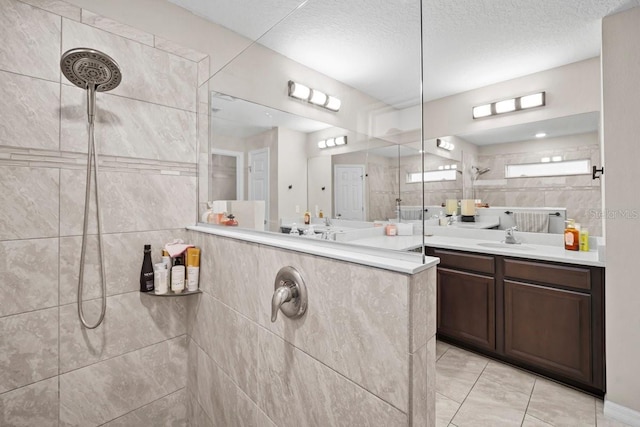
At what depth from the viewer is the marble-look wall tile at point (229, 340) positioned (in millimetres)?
1181

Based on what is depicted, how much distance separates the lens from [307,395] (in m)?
0.93

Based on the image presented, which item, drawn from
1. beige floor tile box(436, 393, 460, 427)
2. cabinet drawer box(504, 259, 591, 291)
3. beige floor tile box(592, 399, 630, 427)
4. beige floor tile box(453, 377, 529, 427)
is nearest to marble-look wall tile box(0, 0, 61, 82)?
beige floor tile box(436, 393, 460, 427)

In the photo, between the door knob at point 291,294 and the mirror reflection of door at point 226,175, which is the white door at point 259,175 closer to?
the mirror reflection of door at point 226,175

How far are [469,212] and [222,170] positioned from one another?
2.26 meters

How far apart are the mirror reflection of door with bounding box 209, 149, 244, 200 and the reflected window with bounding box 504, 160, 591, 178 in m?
2.28

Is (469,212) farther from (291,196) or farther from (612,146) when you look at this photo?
(291,196)

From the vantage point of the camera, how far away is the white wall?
1.55 metres

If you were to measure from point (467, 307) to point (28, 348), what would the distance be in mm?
2725

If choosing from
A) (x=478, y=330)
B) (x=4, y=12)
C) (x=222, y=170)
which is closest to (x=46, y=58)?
(x=4, y=12)

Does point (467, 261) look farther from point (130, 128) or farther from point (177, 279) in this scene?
point (130, 128)

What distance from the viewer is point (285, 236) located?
1172 millimetres

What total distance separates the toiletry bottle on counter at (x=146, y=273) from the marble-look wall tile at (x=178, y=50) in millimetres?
1152

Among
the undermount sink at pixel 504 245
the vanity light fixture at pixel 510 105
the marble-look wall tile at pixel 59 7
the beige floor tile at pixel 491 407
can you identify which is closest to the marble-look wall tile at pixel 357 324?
the beige floor tile at pixel 491 407


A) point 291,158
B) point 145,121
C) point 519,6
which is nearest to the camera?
point 291,158
